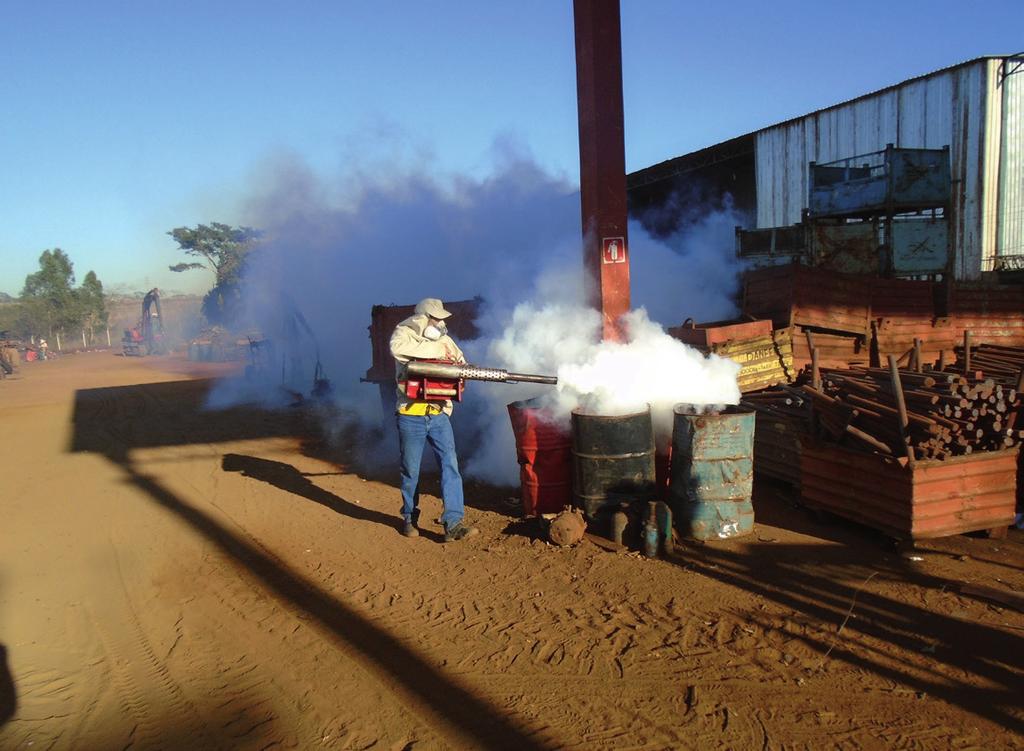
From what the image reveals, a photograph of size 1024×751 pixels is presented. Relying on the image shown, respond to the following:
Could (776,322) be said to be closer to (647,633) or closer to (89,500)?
(647,633)

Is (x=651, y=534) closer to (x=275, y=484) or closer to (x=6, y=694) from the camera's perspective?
Answer: (x=6, y=694)

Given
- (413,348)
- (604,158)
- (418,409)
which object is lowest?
(418,409)

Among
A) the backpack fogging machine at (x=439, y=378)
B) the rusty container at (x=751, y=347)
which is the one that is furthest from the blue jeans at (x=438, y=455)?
the rusty container at (x=751, y=347)

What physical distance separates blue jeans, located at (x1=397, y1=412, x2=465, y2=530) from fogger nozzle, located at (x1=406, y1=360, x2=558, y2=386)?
467 millimetres

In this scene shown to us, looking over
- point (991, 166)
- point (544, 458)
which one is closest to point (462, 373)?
point (544, 458)

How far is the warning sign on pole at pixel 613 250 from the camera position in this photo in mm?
6867

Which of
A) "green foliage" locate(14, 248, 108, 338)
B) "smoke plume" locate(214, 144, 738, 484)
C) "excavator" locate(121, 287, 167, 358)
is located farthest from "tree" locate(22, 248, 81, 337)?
"smoke plume" locate(214, 144, 738, 484)

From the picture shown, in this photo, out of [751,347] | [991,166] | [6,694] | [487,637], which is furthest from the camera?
[991,166]

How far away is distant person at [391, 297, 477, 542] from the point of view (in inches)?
226

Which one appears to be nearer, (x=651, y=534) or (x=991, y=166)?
(x=651, y=534)

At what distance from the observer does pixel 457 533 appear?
19.0 feet

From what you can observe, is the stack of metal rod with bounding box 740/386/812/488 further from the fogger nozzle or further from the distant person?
Answer: the distant person

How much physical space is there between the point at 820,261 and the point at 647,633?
27.7 feet

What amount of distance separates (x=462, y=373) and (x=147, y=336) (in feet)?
135
